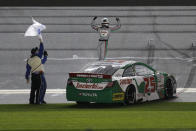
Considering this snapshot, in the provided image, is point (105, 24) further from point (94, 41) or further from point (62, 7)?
point (62, 7)

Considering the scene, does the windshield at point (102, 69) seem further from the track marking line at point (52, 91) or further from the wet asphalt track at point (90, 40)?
the wet asphalt track at point (90, 40)

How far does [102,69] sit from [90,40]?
1427cm

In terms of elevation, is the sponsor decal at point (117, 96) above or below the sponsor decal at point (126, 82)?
below

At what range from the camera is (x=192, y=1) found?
111ft

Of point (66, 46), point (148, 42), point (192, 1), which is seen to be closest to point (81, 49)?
point (66, 46)

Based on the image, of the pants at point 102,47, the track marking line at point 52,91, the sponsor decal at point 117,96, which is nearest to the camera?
the sponsor decal at point 117,96

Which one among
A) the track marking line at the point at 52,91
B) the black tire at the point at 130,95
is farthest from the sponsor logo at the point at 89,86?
the track marking line at the point at 52,91

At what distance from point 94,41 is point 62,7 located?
5515 millimetres

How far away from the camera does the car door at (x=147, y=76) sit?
631 inches

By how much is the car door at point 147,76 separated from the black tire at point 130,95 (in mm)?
613

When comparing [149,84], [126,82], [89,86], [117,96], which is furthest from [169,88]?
[89,86]

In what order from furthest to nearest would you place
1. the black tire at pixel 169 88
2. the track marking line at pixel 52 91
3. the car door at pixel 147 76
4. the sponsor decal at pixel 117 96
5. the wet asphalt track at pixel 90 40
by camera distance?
the wet asphalt track at pixel 90 40, the track marking line at pixel 52 91, the black tire at pixel 169 88, the car door at pixel 147 76, the sponsor decal at pixel 117 96

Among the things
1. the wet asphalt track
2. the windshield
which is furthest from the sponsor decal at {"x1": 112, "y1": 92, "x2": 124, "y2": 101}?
the wet asphalt track

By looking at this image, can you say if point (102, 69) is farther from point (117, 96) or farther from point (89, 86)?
point (117, 96)
